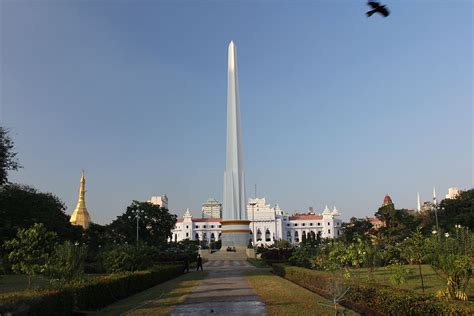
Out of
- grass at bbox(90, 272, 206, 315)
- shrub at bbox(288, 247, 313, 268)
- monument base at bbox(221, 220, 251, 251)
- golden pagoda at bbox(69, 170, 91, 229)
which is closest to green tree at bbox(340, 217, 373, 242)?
monument base at bbox(221, 220, 251, 251)

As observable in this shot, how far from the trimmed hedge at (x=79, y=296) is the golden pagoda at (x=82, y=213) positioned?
237ft

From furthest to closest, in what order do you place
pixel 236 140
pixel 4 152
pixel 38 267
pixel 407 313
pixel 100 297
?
1. pixel 236 140
2. pixel 4 152
3. pixel 38 267
4. pixel 100 297
5. pixel 407 313

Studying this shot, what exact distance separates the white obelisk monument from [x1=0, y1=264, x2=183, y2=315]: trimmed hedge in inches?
1819

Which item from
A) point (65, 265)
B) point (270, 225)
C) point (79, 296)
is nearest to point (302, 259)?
point (65, 265)

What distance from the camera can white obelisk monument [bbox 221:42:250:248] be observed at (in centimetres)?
6925

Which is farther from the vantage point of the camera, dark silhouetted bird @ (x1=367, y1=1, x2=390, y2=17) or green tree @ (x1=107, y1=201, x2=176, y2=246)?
green tree @ (x1=107, y1=201, x2=176, y2=246)

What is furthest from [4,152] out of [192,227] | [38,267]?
[192,227]

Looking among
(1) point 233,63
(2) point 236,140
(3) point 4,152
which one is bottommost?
(3) point 4,152

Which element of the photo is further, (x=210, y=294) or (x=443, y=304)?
(x=210, y=294)

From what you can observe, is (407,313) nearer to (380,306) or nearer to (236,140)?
(380,306)

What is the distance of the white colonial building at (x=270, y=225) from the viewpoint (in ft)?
493

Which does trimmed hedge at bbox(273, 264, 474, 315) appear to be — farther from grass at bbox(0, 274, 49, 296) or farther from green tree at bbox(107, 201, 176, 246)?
green tree at bbox(107, 201, 176, 246)

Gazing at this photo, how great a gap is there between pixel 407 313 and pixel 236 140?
6099cm

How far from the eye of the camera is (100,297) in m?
15.5
